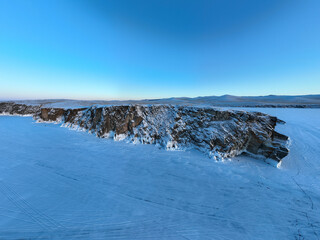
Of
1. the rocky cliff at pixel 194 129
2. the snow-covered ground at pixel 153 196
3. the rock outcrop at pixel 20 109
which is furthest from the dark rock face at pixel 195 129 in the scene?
the rock outcrop at pixel 20 109

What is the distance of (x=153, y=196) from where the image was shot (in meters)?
3.92

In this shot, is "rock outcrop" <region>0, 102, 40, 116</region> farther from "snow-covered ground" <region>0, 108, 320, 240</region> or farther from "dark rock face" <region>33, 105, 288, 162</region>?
"snow-covered ground" <region>0, 108, 320, 240</region>

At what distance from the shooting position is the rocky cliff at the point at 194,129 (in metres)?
7.30

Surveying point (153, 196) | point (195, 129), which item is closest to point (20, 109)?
point (153, 196)

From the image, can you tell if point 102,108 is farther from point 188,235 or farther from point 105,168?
point 188,235

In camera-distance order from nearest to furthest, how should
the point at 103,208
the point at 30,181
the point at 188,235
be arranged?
the point at 188,235, the point at 103,208, the point at 30,181

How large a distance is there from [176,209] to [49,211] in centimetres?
379

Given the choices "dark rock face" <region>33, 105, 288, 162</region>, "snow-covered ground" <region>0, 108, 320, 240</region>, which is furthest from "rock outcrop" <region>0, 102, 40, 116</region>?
"snow-covered ground" <region>0, 108, 320, 240</region>

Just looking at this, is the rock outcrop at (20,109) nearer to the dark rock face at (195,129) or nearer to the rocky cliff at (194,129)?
the rocky cliff at (194,129)

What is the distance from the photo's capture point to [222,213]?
339cm

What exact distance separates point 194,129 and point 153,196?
5846 mm

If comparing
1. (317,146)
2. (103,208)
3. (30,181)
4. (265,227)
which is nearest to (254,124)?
(317,146)

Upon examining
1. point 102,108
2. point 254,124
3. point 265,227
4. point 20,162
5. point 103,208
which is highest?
point 102,108

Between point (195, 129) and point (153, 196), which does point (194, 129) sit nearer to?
point (195, 129)
